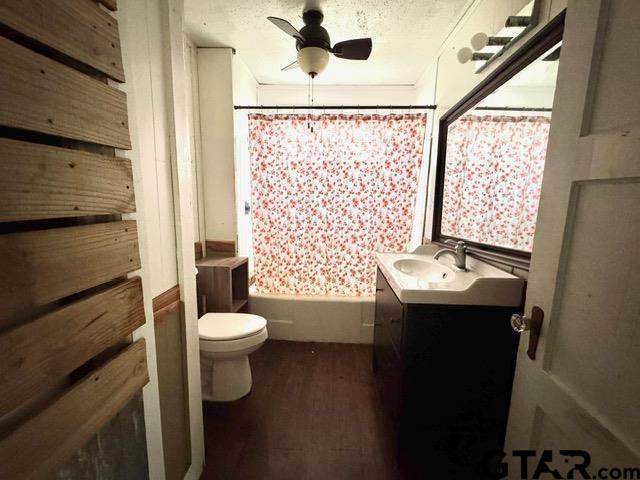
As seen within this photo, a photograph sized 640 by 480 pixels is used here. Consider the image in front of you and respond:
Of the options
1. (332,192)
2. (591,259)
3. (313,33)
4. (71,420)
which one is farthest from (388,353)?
(313,33)

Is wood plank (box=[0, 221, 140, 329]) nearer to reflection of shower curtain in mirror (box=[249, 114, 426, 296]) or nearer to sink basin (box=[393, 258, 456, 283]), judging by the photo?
sink basin (box=[393, 258, 456, 283])

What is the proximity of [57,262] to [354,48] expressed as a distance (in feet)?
6.08

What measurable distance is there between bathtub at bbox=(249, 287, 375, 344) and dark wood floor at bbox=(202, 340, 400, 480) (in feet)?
0.92

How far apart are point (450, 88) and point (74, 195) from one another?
2102 mm

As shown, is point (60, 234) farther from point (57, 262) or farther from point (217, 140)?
point (217, 140)

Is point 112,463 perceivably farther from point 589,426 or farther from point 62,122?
point 589,426

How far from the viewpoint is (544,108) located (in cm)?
105

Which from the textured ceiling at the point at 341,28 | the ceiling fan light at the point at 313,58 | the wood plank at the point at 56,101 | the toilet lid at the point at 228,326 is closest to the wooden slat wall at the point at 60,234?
the wood plank at the point at 56,101

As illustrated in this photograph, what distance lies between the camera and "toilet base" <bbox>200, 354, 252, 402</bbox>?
1.63 metres

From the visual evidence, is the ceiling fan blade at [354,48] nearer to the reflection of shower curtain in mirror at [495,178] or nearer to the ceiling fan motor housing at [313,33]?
the ceiling fan motor housing at [313,33]

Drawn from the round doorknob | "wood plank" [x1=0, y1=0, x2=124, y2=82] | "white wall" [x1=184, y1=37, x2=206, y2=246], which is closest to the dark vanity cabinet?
the round doorknob

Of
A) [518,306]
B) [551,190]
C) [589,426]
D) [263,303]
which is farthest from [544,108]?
[263,303]

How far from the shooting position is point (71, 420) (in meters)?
0.53

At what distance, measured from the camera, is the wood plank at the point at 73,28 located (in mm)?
438
